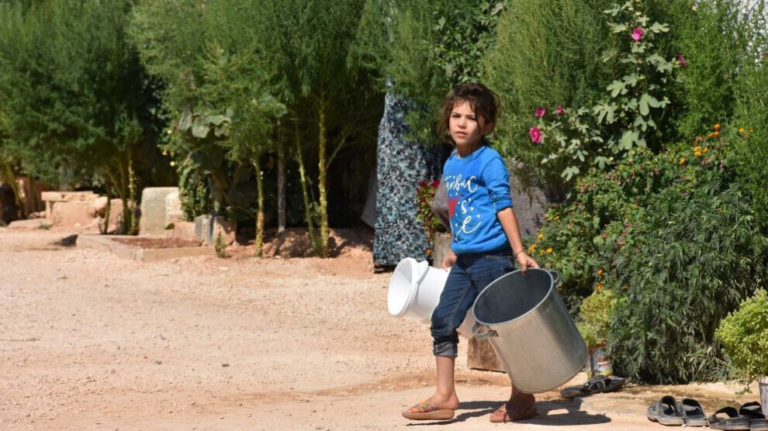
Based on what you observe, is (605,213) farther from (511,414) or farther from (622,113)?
(511,414)

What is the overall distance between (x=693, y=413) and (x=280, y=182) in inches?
324

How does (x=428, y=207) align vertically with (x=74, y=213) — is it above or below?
above

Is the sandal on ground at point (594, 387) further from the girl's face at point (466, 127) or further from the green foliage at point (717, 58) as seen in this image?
the green foliage at point (717, 58)

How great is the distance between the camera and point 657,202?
20.8 ft

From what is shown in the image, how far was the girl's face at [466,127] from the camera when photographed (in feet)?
17.1

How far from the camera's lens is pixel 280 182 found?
42.1 ft

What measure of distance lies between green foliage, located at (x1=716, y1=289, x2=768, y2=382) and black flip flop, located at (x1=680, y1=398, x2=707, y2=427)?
1.49 feet

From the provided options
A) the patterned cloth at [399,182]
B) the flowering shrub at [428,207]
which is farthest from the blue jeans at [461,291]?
the patterned cloth at [399,182]

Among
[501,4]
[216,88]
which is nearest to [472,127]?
[501,4]

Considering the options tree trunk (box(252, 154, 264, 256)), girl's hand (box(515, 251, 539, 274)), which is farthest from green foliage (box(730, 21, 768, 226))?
tree trunk (box(252, 154, 264, 256))

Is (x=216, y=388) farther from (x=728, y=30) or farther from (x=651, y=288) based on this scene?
(x=728, y=30)

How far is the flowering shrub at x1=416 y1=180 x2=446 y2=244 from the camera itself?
11055 mm

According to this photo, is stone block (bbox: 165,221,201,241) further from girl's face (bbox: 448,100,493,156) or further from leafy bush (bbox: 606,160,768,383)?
girl's face (bbox: 448,100,493,156)

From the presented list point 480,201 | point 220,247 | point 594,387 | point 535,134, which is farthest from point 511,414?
point 220,247
